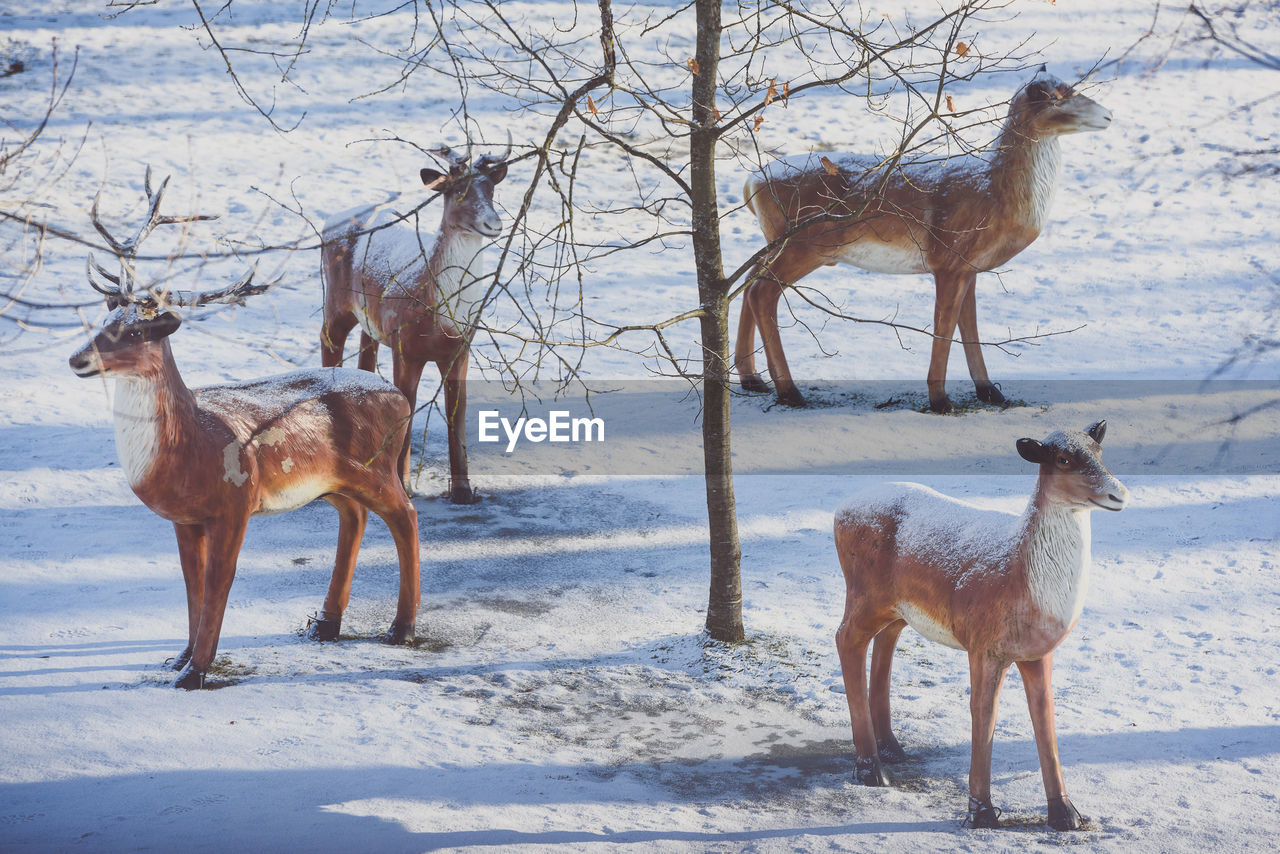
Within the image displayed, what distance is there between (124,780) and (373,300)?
14.3 ft

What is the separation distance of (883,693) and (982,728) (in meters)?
0.79

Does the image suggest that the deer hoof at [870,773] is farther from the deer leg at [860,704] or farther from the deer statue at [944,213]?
the deer statue at [944,213]

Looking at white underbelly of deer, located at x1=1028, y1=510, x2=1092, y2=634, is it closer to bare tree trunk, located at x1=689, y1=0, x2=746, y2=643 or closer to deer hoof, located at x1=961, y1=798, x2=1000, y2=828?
deer hoof, located at x1=961, y1=798, x2=1000, y2=828

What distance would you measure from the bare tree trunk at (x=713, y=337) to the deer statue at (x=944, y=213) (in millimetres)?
2196

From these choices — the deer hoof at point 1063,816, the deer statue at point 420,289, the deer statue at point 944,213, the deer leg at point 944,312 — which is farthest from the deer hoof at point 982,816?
the deer leg at point 944,312

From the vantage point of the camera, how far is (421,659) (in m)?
6.68

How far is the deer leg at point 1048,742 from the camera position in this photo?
495 centimetres

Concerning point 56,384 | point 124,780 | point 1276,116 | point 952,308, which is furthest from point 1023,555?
point 1276,116

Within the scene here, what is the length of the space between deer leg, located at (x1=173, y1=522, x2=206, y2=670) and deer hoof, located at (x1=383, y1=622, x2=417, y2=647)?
1.06 meters

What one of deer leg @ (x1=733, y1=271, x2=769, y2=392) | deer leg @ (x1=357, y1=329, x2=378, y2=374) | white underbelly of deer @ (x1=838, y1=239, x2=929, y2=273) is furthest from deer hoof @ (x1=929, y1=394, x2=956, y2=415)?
deer leg @ (x1=357, y1=329, x2=378, y2=374)

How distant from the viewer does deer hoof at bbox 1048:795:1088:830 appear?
497 cm

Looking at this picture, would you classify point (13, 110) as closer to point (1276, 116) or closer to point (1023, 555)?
point (1023, 555)

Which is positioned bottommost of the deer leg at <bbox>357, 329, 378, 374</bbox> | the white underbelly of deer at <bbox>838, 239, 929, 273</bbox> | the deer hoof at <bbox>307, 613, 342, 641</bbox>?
the deer hoof at <bbox>307, 613, 342, 641</bbox>

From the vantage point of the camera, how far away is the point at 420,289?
8273 millimetres
